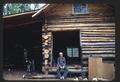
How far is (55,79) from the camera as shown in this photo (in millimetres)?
4559

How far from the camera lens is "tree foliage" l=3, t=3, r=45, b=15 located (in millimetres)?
4543

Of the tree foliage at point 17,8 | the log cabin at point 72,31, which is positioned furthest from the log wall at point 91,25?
the tree foliage at point 17,8

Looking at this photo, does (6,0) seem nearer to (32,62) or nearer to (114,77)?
(32,62)

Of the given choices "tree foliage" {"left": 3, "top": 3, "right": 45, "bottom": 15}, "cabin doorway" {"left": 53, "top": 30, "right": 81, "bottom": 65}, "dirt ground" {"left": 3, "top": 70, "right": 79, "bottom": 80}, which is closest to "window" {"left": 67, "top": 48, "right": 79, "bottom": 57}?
"cabin doorway" {"left": 53, "top": 30, "right": 81, "bottom": 65}

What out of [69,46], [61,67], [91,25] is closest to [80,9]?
[91,25]

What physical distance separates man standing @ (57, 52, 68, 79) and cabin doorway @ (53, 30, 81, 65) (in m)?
0.03

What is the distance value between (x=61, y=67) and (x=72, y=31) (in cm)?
29

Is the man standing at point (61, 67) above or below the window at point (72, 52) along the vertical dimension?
below

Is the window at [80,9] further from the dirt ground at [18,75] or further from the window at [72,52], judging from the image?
the dirt ground at [18,75]

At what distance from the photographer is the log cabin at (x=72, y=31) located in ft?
14.9

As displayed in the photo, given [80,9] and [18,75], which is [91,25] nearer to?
[80,9]

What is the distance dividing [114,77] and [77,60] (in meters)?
0.32

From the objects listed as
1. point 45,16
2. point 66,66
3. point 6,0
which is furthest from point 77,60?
point 6,0

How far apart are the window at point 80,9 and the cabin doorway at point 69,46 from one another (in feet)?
0.51
